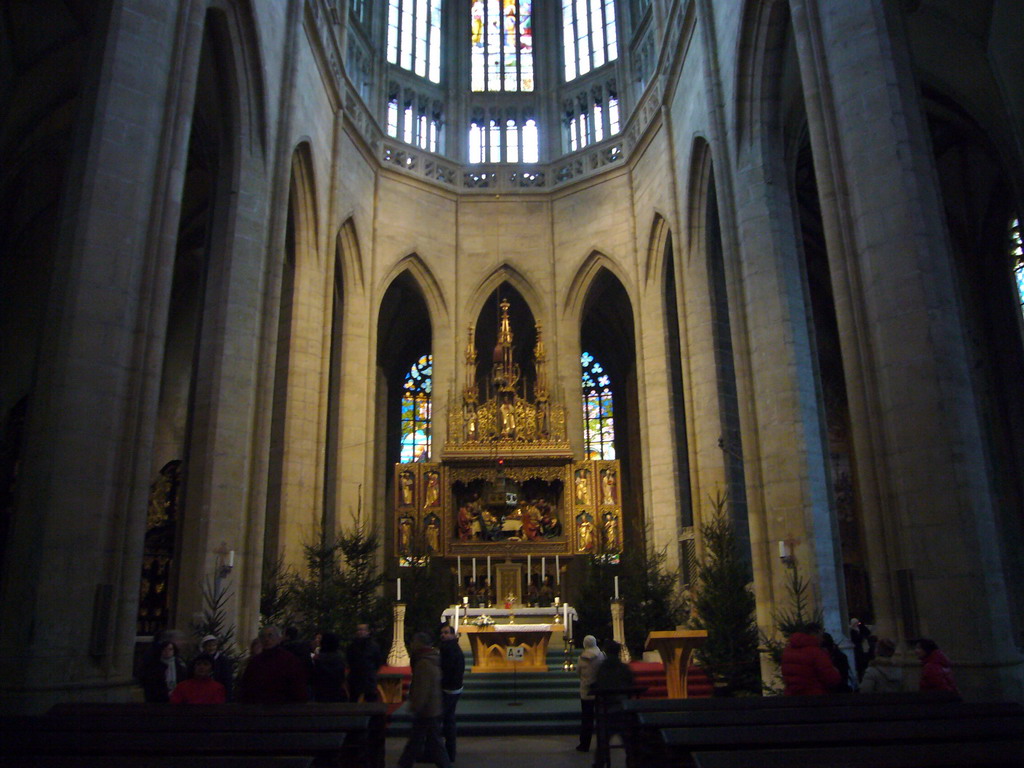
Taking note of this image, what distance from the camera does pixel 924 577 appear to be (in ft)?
28.4

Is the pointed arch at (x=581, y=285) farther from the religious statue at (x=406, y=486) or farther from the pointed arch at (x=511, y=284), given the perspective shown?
the religious statue at (x=406, y=486)

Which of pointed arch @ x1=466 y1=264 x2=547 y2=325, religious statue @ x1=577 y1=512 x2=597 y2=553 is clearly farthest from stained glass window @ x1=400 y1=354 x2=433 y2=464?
religious statue @ x1=577 y1=512 x2=597 y2=553

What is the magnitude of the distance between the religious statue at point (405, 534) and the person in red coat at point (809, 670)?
47.4 ft

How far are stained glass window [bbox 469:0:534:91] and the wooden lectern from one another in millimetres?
19405

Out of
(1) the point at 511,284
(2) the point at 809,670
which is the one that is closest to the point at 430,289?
(1) the point at 511,284

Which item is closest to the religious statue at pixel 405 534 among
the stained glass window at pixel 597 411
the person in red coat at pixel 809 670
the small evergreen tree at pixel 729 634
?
the stained glass window at pixel 597 411

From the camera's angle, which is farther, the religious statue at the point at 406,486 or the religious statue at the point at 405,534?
the religious statue at the point at 406,486

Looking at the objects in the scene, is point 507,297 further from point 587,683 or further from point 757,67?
point 587,683

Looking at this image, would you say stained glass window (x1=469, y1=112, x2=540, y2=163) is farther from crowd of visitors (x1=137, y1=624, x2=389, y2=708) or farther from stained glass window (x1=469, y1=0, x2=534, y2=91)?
crowd of visitors (x1=137, y1=624, x2=389, y2=708)

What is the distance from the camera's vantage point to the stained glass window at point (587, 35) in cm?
2623

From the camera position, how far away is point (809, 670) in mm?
6801

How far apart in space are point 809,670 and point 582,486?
1461 cm

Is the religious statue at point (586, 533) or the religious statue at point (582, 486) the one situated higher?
the religious statue at point (582, 486)

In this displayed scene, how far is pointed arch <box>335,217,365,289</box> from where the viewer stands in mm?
21875
